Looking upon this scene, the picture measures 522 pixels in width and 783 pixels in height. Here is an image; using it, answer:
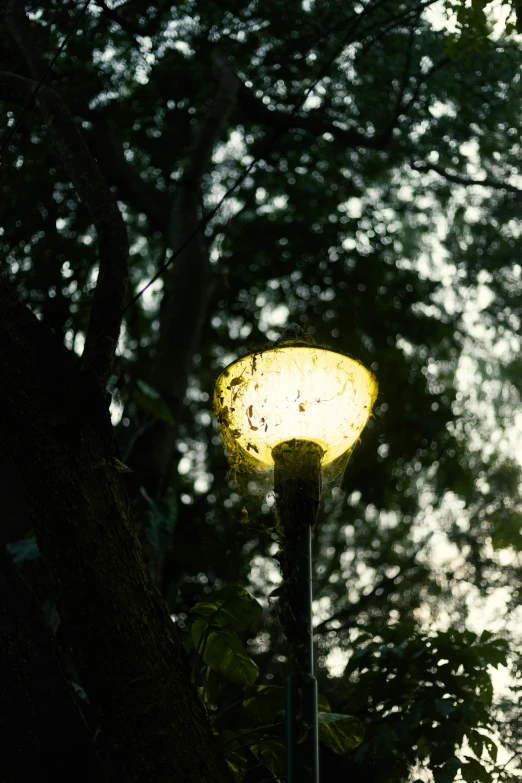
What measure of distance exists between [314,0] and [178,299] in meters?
3.20

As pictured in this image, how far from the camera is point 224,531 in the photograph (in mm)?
10141

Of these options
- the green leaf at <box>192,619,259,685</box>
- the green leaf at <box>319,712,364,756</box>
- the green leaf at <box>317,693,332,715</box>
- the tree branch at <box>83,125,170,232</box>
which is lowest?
the green leaf at <box>319,712,364,756</box>

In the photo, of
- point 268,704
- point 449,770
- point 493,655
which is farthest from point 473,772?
point 268,704

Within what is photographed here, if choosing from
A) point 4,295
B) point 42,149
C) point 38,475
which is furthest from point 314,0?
point 38,475

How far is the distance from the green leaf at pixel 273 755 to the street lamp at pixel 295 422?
94 centimetres

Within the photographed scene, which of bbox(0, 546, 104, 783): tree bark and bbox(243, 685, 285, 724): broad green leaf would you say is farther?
bbox(243, 685, 285, 724): broad green leaf

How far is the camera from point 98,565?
242 centimetres

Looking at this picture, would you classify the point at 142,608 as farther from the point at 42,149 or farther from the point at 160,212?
the point at 42,149

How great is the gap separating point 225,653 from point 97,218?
215 centimetres

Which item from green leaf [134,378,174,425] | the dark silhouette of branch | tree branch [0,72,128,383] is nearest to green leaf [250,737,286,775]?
tree branch [0,72,128,383]

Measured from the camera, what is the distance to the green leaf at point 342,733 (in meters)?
3.05

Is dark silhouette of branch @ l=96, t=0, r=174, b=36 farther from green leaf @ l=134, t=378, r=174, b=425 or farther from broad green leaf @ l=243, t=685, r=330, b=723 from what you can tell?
broad green leaf @ l=243, t=685, r=330, b=723

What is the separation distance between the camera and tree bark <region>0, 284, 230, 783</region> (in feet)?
7.28

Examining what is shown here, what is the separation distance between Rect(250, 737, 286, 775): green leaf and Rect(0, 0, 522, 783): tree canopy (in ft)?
0.03
